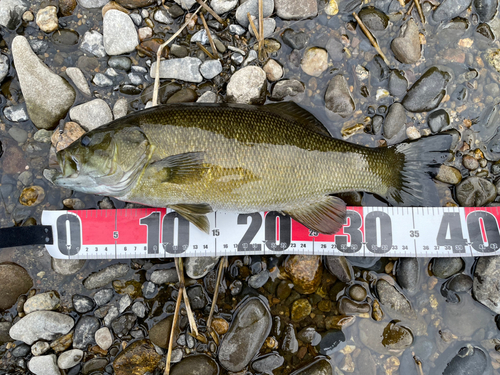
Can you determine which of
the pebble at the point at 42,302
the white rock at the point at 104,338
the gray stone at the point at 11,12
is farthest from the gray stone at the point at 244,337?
the gray stone at the point at 11,12

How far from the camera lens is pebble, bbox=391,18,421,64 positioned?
3123 millimetres

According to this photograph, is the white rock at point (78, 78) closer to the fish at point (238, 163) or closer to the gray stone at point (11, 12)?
the gray stone at point (11, 12)

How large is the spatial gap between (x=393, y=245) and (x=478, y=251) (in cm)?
79

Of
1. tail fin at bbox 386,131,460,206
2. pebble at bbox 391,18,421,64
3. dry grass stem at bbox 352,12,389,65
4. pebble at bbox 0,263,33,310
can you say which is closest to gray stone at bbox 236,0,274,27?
dry grass stem at bbox 352,12,389,65

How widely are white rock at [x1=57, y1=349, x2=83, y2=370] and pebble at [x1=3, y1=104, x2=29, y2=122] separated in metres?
2.40

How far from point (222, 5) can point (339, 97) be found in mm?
1547

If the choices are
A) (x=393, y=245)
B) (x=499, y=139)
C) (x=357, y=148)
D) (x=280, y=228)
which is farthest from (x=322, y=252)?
(x=499, y=139)

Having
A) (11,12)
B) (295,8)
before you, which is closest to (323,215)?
(295,8)

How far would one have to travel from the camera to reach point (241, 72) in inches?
120

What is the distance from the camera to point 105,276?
2.98 meters

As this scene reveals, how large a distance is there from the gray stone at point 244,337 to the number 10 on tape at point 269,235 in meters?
0.58

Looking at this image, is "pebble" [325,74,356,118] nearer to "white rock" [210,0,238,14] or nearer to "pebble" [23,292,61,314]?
"white rock" [210,0,238,14]

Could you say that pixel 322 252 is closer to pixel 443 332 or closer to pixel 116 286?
pixel 443 332

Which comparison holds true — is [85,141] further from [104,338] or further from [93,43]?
[104,338]
